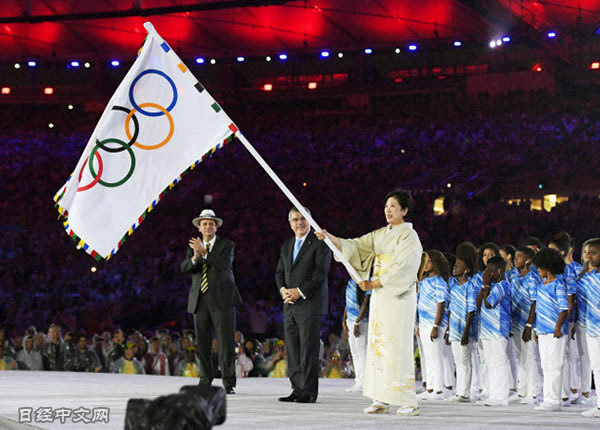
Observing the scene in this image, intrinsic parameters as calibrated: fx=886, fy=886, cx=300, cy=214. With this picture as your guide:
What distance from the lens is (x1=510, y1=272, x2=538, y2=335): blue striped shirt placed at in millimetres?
7781

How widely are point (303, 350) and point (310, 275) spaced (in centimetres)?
61

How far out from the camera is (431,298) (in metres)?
8.02

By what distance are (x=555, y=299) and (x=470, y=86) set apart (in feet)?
58.5

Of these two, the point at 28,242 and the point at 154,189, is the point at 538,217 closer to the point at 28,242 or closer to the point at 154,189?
the point at 28,242

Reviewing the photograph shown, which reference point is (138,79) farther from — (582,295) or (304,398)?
(582,295)

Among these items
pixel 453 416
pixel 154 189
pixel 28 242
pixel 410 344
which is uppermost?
pixel 28 242

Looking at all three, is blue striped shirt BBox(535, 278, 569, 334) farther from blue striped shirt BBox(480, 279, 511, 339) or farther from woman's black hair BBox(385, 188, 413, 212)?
woman's black hair BBox(385, 188, 413, 212)

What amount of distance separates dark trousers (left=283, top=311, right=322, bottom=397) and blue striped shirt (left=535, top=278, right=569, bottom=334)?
1739 millimetres

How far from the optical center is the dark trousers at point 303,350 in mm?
6875

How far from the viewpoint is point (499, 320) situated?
7418 mm

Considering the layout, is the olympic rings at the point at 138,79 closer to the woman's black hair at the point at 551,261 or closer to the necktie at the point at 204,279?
the necktie at the point at 204,279

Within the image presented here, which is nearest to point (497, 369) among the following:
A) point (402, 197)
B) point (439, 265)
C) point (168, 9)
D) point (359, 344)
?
point (439, 265)

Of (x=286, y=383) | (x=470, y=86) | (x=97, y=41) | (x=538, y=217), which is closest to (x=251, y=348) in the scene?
(x=286, y=383)

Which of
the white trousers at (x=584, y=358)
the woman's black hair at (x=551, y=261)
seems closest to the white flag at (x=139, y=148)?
the woman's black hair at (x=551, y=261)
